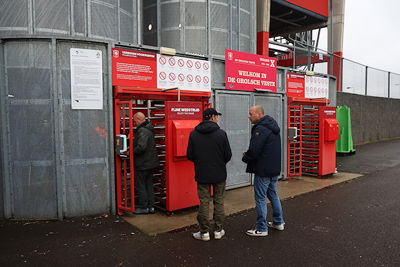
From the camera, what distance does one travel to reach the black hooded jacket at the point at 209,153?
436 cm

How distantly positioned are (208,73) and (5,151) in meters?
4.20

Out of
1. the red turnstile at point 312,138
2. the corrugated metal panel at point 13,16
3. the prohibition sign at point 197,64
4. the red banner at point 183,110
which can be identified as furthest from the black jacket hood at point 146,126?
the red turnstile at point 312,138

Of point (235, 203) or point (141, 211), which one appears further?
point (235, 203)

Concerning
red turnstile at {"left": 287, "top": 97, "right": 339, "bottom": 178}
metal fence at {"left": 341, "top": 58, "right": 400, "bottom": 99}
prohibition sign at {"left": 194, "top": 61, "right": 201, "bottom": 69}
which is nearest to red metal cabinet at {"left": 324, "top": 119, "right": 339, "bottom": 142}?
red turnstile at {"left": 287, "top": 97, "right": 339, "bottom": 178}

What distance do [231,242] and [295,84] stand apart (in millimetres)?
5990

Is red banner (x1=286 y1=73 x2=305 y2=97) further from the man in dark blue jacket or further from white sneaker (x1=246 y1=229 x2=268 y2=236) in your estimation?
white sneaker (x1=246 y1=229 x2=268 y2=236)

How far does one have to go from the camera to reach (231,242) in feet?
14.3

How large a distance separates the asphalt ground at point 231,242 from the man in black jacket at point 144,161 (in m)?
0.61

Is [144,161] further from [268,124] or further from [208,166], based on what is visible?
[268,124]

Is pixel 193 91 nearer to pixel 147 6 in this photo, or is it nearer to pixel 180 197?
pixel 180 197

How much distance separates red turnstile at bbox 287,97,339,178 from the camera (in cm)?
861

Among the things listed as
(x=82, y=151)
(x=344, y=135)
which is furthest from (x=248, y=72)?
(x=344, y=135)

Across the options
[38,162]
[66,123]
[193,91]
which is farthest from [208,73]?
[38,162]

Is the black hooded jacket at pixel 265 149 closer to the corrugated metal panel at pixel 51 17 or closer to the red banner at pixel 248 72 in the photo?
the red banner at pixel 248 72
